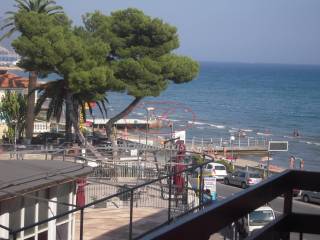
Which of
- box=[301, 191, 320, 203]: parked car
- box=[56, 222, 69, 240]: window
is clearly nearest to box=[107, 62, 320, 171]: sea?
box=[56, 222, 69, 240]: window

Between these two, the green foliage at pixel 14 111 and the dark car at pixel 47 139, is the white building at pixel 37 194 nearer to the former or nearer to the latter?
the dark car at pixel 47 139

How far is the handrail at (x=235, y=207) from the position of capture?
6.73 ft

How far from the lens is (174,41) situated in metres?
39.2

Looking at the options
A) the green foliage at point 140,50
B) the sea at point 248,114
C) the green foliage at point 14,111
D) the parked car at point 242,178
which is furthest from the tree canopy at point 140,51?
the sea at point 248,114

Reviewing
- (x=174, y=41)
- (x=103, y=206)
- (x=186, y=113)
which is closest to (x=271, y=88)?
(x=186, y=113)

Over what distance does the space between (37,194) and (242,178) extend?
23.4 metres

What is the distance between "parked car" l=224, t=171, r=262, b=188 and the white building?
20585 millimetres

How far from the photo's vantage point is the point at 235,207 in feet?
8.44

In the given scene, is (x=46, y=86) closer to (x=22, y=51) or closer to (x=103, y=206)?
(x=22, y=51)

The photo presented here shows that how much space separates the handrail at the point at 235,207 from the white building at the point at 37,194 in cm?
699

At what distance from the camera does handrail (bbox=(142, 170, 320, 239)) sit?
2051mm

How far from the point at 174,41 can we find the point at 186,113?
66092mm

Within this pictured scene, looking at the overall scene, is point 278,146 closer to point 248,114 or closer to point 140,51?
point 140,51

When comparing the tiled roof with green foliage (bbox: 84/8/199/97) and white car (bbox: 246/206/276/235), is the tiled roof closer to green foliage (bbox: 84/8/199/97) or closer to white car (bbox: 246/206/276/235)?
green foliage (bbox: 84/8/199/97)
